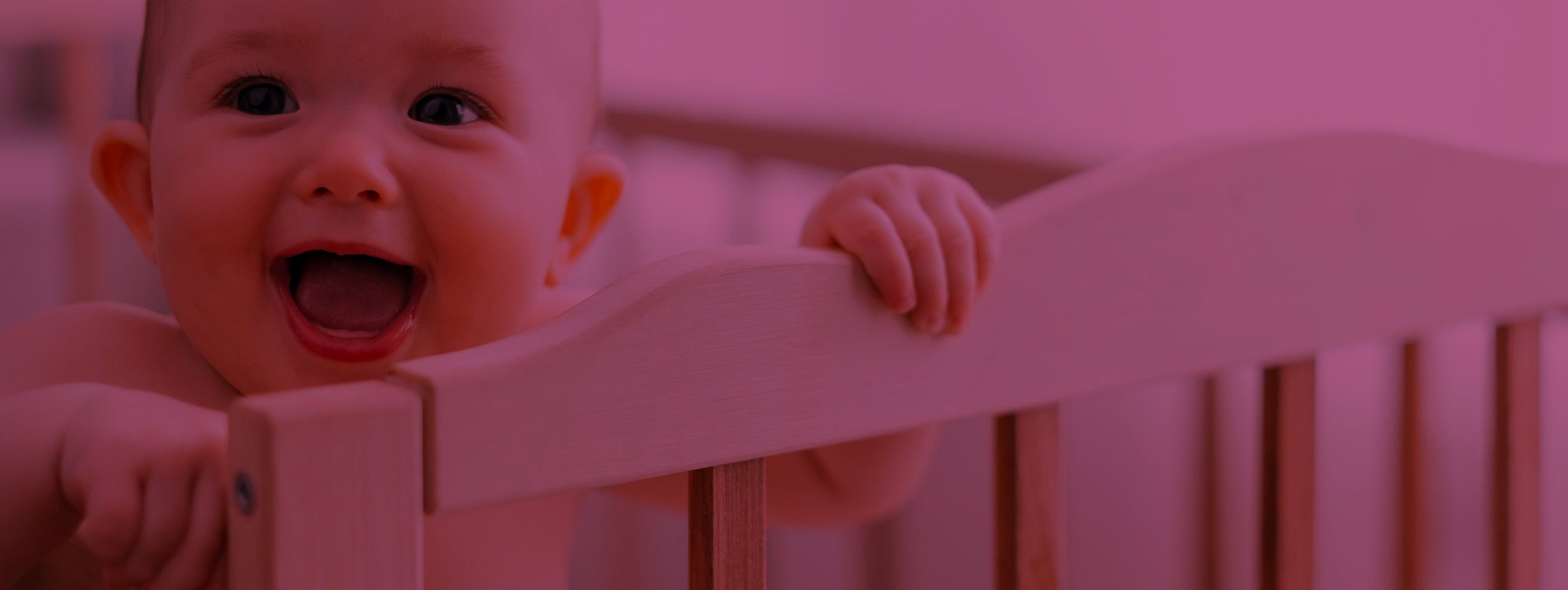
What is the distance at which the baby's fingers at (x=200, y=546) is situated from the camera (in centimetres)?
33

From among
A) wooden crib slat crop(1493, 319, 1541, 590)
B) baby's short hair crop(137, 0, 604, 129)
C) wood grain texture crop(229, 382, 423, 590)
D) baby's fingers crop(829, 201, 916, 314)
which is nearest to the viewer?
wood grain texture crop(229, 382, 423, 590)

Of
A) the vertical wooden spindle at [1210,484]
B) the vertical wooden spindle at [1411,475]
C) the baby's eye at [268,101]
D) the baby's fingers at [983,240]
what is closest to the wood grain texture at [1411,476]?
the vertical wooden spindle at [1411,475]

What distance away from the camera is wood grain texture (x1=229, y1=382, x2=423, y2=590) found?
0.99 ft

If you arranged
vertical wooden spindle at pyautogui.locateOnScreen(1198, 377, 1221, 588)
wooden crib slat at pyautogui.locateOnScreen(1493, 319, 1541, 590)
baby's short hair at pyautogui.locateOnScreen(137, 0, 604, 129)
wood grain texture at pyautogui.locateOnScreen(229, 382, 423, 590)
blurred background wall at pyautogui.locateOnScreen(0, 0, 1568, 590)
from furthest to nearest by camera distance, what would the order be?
blurred background wall at pyautogui.locateOnScreen(0, 0, 1568, 590), vertical wooden spindle at pyautogui.locateOnScreen(1198, 377, 1221, 588), wooden crib slat at pyautogui.locateOnScreen(1493, 319, 1541, 590), baby's short hair at pyautogui.locateOnScreen(137, 0, 604, 129), wood grain texture at pyautogui.locateOnScreen(229, 382, 423, 590)

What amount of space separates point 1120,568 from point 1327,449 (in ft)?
0.67

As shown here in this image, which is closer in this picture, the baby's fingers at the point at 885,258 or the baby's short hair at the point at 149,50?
the baby's fingers at the point at 885,258

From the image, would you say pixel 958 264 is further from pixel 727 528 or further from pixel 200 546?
pixel 200 546

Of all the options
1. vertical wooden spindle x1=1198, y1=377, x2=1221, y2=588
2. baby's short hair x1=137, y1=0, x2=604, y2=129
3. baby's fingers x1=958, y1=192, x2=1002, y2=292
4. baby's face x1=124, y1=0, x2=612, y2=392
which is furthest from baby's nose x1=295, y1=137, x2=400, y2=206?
vertical wooden spindle x1=1198, y1=377, x2=1221, y2=588

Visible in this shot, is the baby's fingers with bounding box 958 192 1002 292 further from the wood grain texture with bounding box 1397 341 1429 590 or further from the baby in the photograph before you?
the wood grain texture with bounding box 1397 341 1429 590

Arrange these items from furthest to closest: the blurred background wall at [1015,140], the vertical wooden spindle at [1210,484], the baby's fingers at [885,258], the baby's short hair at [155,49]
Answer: the blurred background wall at [1015,140] → the vertical wooden spindle at [1210,484] → the baby's short hair at [155,49] → the baby's fingers at [885,258]

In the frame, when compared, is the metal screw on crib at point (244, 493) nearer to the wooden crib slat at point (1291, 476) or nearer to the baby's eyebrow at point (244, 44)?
the baby's eyebrow at point (244, 44)

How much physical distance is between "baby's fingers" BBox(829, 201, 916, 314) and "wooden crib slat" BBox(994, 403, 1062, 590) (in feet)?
0.29

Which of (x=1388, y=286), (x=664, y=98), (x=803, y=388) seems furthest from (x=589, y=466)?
(x=664, y=98)

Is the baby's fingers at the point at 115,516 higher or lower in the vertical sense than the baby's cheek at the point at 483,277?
lower
